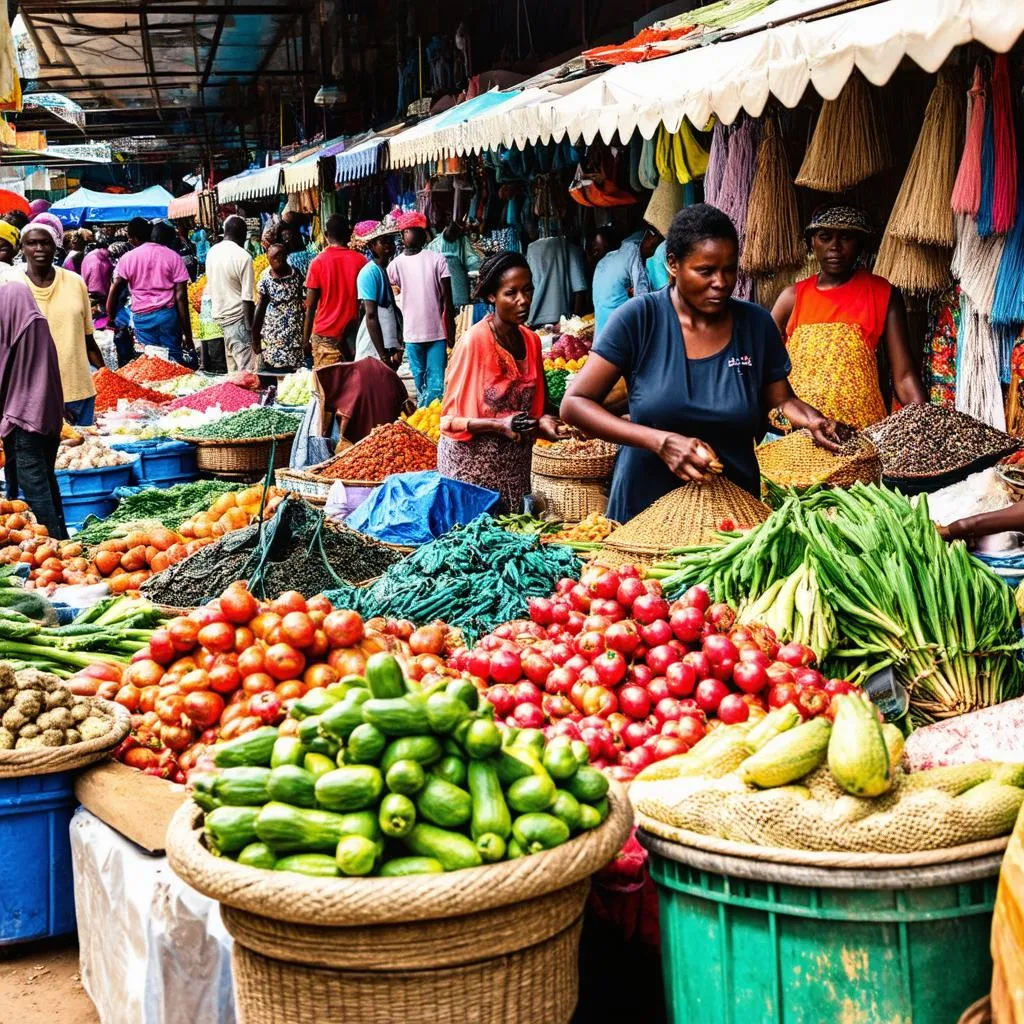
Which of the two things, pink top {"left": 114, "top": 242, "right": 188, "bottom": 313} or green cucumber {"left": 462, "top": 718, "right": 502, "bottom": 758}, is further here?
pink top {"left": 114, "top": 242, "right": 188, "bottom": 313}

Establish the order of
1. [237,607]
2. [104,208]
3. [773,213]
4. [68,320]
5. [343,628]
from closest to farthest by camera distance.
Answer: [343,628], [237,607], [773,213], [68,320], [104,208]

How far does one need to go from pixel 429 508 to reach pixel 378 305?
6029mm

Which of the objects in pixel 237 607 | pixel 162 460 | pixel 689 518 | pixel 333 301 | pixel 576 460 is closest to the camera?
pixel 237 607

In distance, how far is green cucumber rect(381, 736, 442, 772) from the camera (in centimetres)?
231

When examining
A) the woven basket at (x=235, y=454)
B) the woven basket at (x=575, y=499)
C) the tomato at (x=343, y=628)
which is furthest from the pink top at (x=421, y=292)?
the tomato at (x=343, y=628)

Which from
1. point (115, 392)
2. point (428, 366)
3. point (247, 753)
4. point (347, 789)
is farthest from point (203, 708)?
point (115, 392)

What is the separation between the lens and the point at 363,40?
61.1ft

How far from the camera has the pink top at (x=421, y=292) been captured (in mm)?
11484

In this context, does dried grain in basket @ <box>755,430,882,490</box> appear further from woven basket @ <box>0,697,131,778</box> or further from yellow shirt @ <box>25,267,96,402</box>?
yellow shirt @ <box>25,267,96,402</box>

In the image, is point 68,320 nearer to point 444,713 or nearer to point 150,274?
point 150,274

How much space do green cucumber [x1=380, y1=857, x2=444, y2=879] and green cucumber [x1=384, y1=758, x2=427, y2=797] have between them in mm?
118

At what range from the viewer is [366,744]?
7.65 ft

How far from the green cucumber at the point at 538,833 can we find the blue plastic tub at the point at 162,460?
7.77 m

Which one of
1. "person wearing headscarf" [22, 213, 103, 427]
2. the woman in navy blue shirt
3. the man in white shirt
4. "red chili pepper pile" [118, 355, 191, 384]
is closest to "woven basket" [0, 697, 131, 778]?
the woman in navy blue shirt
